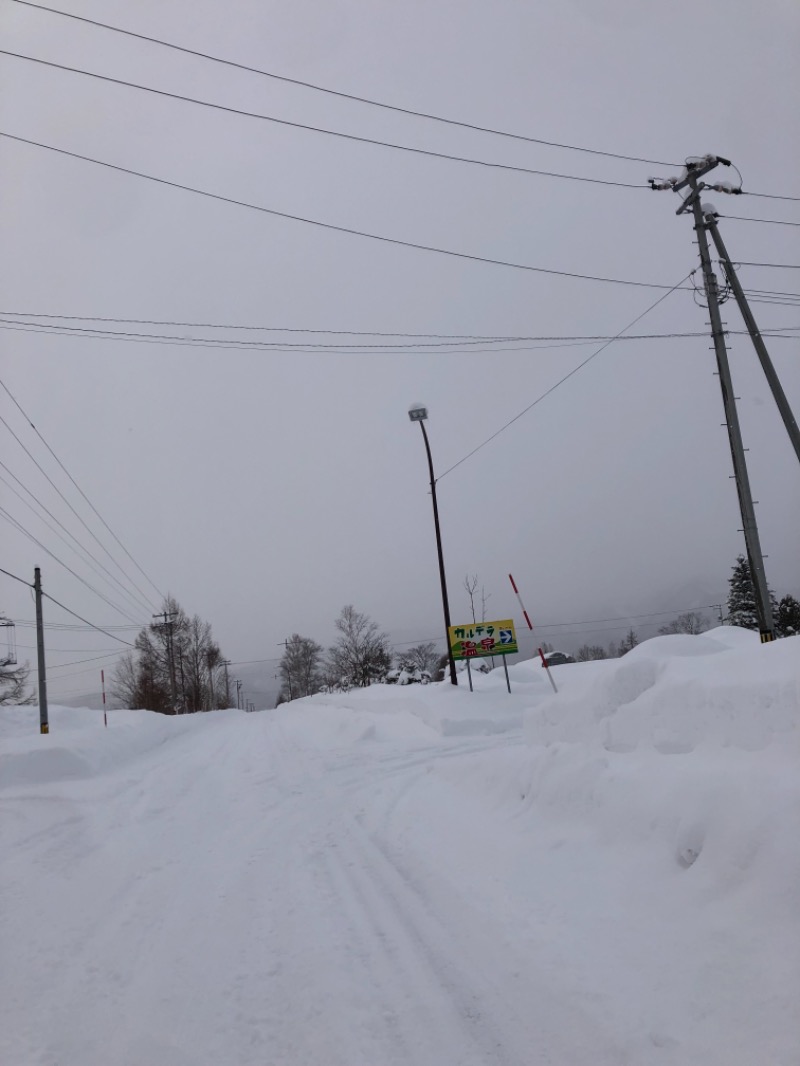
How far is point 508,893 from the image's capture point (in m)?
5.27

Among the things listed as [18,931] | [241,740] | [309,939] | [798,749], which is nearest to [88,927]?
[18,931]

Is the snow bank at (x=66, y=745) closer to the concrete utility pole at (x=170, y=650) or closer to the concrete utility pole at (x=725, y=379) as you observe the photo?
the concrete utility pole at (x=725, y=379)

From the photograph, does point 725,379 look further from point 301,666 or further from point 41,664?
point 301,666

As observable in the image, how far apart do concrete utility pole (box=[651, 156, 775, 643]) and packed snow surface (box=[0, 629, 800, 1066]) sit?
205 inches

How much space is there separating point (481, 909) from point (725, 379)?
12.0 m

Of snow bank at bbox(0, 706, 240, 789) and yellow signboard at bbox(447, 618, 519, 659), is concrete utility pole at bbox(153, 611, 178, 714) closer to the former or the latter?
snow bank at bbox(0, 706, 240, 789)

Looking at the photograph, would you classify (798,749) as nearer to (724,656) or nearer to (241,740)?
(724,656)

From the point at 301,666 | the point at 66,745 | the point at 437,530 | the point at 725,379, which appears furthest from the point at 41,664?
the point at 301,666

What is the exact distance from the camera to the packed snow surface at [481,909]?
3.46 meters

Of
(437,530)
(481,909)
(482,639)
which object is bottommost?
(481,909)

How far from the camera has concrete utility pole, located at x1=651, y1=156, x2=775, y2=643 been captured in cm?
1318

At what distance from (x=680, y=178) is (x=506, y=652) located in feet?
40.4

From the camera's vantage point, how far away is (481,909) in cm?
504

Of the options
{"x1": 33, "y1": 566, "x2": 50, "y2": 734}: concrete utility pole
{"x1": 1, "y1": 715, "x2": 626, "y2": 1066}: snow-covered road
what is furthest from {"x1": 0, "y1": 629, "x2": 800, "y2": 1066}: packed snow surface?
{"x1": 33, "y1": 566, "x2": 50, "y2": 734}: concrete utility pole
